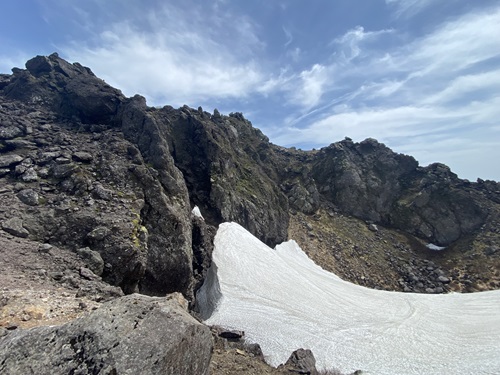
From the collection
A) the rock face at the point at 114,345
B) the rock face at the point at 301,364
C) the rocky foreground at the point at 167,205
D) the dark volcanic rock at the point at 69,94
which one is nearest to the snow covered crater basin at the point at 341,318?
the rock face at the point at 301,364

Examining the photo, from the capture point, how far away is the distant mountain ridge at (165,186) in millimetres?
25391

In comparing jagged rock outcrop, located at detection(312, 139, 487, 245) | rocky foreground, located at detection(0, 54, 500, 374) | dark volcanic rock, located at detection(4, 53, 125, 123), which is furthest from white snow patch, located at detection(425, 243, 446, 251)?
dark volcanic rock, located at detection(4, 53, 125, 123)

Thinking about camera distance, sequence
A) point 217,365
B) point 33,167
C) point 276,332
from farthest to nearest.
Answer: point 33,167 → point 276,332 → point 217,365

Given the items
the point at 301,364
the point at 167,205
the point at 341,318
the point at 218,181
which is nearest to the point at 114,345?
the point at 301,364

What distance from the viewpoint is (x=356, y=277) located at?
58750 mm

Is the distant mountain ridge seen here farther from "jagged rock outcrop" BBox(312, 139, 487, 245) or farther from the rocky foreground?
"jagged rock outcrop" BBox(312, 139, 487, 245)

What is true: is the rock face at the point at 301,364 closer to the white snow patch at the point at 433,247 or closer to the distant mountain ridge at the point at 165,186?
the distant mountain ridge at the point at 165,186

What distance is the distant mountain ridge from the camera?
83.3ft

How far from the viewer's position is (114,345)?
27.1ft

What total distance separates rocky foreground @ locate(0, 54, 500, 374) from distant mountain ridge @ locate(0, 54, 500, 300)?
0.57 ft

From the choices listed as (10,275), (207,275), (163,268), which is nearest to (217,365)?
(10,275)

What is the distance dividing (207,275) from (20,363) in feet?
98.2

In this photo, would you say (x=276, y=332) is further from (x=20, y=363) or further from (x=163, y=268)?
(x=20, y=363)

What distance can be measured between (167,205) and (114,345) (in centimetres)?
2424
